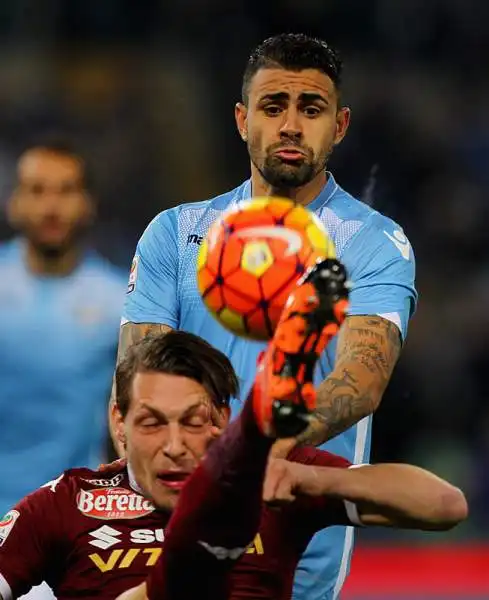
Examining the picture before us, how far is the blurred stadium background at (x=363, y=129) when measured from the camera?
9211 millimetres

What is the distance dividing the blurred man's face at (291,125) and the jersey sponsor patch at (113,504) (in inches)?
38.7

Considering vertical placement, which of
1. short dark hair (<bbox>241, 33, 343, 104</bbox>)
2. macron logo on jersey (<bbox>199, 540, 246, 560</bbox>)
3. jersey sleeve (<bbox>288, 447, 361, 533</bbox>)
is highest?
short dark hair (<bbox>241, 33, 343, 104</bbox>)

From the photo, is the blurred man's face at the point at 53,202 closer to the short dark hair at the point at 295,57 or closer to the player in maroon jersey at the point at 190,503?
the short dark hair at the point at 295,57

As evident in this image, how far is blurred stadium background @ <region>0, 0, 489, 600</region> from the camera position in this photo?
921 centimetres

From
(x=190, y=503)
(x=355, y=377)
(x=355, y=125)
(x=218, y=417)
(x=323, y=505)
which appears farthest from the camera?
(x=355, y=125)

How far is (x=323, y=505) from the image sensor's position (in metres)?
3.15

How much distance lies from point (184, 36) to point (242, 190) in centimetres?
645

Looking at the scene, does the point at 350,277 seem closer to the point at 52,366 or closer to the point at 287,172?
the point at 287,172

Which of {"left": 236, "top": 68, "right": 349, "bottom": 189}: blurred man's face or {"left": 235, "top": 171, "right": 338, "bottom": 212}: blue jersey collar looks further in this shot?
{"left": 235, "top": 171, "right": 338, "bottom": 212}: blue jersey collar

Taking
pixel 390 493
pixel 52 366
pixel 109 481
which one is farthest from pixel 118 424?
pixel 52 366

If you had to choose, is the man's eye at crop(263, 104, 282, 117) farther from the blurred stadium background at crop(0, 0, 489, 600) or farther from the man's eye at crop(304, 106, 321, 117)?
the blurred stadium background at crop(0, 0, 489, 600)

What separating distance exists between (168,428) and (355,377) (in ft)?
1.83

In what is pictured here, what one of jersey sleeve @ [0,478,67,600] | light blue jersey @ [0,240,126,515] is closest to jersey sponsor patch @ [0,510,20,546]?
jersey sleeve @ [0,478,67,600]

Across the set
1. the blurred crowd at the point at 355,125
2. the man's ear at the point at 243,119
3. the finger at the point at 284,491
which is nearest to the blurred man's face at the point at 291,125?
the man's ear at the point at 243,119
